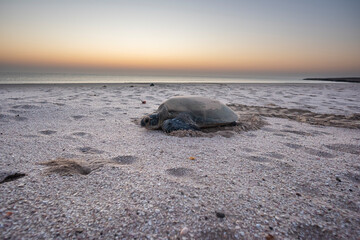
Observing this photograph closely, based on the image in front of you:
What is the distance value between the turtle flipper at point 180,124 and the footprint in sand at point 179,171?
1.24 meters

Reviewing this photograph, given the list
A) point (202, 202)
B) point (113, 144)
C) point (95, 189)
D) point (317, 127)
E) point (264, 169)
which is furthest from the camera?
point (317, 127)

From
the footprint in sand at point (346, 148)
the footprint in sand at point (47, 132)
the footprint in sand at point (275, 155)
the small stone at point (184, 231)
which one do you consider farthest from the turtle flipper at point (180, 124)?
the small stone at point (184, 231)

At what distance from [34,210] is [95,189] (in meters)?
0.39

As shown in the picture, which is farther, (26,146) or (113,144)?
(113,144)

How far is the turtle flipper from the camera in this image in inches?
126

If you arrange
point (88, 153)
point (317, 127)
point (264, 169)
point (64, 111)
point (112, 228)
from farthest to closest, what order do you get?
point (64, 111) → point (317, 127) → point (88, 153) → point (264, 169) → point (112, 228)

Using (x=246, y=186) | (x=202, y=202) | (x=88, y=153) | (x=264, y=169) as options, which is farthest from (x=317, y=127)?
(x=88, y=153)

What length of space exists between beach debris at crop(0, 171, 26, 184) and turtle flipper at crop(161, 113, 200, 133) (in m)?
1.93

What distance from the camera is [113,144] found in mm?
2635

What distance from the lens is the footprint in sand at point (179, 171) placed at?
73.7 inches

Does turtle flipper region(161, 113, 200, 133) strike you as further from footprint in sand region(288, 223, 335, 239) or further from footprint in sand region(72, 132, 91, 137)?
footprint in sand region(288, 223, 335, 239)

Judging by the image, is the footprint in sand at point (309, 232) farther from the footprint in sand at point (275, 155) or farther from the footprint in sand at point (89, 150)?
the footprint in sand at point (89, 150)

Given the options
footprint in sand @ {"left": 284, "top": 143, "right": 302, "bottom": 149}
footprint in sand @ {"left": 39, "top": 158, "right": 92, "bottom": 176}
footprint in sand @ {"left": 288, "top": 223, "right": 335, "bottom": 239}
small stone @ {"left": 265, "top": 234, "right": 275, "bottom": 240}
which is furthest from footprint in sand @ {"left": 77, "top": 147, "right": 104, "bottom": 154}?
footprint in sand @ {"left": 284, "top": 143, "right": 302, "bottom": 149}

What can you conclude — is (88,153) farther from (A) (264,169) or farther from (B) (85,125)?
(A) (264,169)
